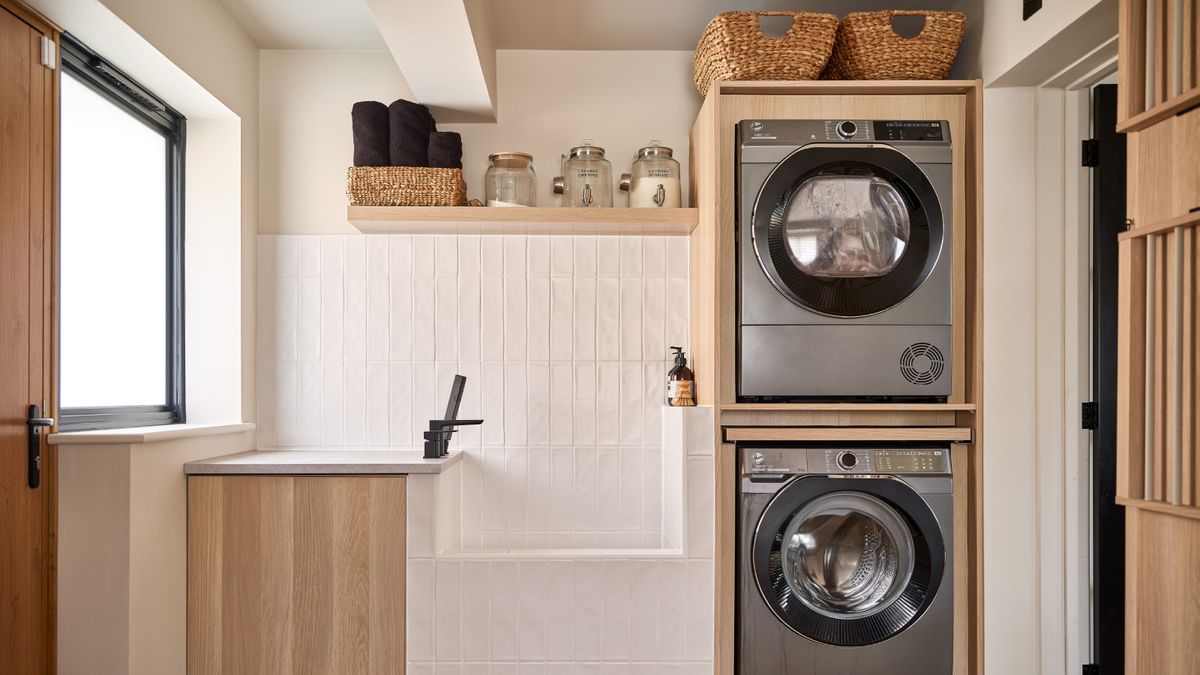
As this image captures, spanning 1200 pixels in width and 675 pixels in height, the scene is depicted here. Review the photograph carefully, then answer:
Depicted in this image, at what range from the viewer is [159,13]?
2.35m

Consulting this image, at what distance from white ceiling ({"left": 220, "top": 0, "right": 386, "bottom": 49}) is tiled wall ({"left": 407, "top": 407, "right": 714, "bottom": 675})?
1.54 meters

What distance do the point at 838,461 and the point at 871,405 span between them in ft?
0.63

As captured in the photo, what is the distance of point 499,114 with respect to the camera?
3135 mm

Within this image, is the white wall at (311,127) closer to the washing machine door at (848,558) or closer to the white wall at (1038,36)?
the washing machine door at (848,558)

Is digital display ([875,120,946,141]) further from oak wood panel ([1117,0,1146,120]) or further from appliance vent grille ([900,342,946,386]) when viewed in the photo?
oak wood panel ([1117,0,1146,120])

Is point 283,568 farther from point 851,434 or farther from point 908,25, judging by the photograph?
point 908,25

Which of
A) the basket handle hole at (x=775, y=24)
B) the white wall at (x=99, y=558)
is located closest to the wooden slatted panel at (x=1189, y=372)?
the basket handle hole at (x=775, y=24)

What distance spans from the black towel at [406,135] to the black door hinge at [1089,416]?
7.07ft

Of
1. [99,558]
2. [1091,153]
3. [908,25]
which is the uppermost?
[908,25]

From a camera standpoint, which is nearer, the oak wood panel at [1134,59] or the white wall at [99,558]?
the oak wood panel at [1134,59]

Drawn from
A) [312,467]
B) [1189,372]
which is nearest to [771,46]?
[1189,372]

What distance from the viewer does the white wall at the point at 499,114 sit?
3.12 metres

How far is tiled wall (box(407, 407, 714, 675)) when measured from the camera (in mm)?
2549

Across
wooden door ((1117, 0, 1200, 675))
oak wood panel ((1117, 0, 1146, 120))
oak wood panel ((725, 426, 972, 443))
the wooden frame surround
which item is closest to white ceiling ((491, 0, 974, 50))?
the wooden frame surround
